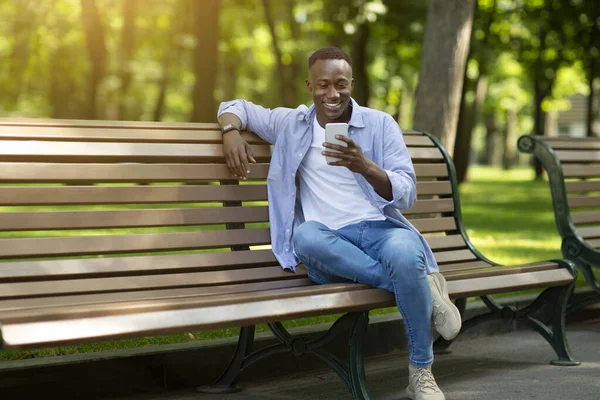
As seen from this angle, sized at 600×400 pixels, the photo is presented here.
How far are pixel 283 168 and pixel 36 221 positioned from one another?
132 cm

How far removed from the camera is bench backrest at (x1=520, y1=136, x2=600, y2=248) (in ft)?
21.9

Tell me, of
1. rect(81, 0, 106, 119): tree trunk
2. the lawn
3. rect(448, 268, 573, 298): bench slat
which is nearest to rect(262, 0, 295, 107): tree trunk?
rect(81, 0, 106, 119): tree trunk

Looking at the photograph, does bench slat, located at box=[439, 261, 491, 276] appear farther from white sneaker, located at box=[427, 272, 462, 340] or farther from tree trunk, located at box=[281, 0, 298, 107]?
tree trunk, located at box=[281, 0, 298, 107]

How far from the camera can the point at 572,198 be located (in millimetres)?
6809

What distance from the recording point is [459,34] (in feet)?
27.3

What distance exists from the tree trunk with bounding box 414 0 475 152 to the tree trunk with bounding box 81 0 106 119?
12.8 m

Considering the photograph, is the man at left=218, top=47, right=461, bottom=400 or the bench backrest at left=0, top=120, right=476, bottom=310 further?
the man at left=218, top=47, right=461, bottom=400

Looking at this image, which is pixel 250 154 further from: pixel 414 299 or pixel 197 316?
pixel 197 316

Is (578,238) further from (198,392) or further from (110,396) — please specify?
(110,396)

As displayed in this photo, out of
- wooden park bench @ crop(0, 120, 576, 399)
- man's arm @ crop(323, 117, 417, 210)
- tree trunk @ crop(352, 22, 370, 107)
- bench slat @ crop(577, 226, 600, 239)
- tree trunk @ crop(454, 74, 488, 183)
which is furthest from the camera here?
tree trunk @ crop(454, 74, 488, 183)

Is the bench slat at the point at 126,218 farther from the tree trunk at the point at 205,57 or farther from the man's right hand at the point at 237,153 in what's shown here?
the tree trunk at the point at 205,57

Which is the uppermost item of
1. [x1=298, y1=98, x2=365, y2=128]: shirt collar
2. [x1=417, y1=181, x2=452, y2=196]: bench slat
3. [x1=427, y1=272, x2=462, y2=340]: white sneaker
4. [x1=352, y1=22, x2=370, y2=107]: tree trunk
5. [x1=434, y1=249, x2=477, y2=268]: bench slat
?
[x1=352, y1=22, x2=370, y2=107]: tree trunk

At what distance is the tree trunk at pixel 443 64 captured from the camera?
27.3 feet

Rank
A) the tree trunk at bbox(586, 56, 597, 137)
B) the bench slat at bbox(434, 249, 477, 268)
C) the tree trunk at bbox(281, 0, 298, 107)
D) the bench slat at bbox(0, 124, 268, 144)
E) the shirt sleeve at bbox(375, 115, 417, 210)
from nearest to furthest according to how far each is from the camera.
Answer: the bench slat at bbox(0, 124, 268, 144) → the shirt sleeve at bbox(375, 115, 417, 210) → the bench slat at bbox(434, 249, 477, 268) → the tree trunk at bbox(586, 56, 597, 137) → the tree trunk at bbox(281, 0, 298, 107)
